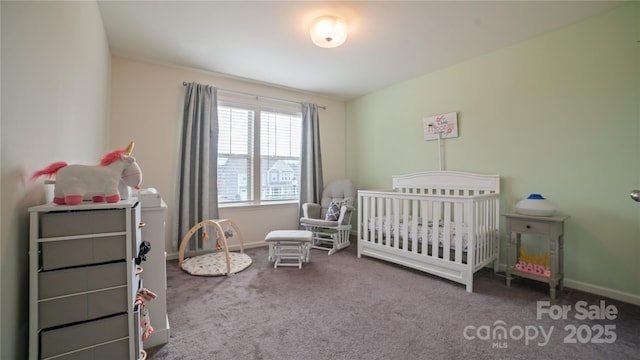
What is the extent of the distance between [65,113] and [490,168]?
11.4 feet

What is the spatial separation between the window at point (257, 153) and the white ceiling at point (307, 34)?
0.64m

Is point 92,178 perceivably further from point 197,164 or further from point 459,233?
point 459,233

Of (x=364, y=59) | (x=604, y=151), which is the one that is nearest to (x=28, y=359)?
(x=364, y=59)

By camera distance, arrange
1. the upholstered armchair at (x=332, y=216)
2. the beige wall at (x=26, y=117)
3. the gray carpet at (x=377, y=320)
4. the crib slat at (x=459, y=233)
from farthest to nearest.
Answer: the upholstered armchair at (x=332, y=216)
the crib slat at (x=459, y=233)
the gray carpet at (x=377, y=320)
the beige wall at (x=26, y=117)

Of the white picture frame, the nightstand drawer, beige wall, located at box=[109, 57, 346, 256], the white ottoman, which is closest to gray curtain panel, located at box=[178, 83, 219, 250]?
beige wall, located at box=[109, 57, 346, 256]

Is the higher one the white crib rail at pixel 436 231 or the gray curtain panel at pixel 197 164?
the gray curtain panel at pixel 197 164

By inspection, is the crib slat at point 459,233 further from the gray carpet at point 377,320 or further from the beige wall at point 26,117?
the beige wall at point 26,117

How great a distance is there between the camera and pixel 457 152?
3.07m

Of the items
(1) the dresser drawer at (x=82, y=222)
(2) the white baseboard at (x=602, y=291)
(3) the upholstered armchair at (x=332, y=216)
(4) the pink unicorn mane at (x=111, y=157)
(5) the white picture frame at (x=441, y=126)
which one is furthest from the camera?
(3) the upholstered armchair at (x=332, y=216)

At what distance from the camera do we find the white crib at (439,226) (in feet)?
7.61

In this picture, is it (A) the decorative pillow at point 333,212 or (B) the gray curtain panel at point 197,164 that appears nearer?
(B) the gray curtain panel at point 197,164

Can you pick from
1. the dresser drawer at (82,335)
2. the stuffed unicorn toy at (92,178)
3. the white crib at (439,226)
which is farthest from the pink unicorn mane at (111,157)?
the white crib at (439,226)

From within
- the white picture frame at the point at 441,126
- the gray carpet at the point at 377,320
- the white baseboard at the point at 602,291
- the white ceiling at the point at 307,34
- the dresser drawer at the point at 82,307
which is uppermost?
the white ceiling at the point at 307,34

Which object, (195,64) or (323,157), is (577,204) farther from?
(195,64)
